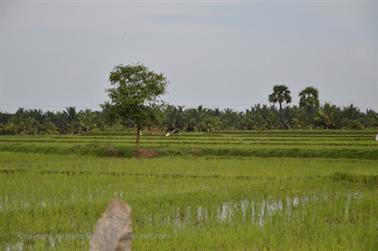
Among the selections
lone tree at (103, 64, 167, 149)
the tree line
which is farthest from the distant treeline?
lone tree at (103, 64, 167, 149)

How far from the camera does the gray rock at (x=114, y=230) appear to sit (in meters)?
2.57

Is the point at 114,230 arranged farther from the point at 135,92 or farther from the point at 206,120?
the point at 206,120

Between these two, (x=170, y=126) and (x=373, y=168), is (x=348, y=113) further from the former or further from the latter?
(x=373, y=168)

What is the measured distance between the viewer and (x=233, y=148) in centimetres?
2048

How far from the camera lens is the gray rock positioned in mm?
2575

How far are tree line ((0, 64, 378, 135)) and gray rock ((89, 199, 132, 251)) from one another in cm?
2084

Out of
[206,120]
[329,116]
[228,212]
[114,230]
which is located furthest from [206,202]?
[206,120]

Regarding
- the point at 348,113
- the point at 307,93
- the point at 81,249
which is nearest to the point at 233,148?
the point at 81,249

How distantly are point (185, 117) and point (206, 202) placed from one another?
36.8 metres

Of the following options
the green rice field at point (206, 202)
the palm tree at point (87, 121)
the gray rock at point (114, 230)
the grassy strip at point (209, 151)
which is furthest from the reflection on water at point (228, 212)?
the palm tree at point (87, 121)

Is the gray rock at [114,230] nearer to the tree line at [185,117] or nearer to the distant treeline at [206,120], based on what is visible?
the tree line at [185,117]

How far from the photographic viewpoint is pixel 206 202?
9562 mm

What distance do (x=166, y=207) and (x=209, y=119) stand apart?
35981 millimetres

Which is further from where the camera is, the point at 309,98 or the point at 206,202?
the point at 309,98
